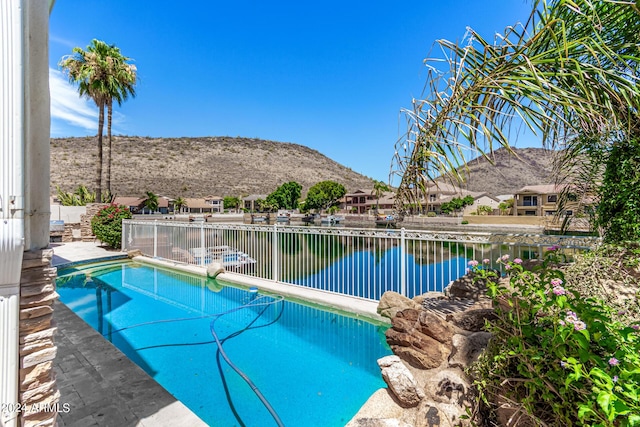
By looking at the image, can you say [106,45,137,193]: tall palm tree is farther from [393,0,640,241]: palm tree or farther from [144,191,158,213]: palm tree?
[144,191,158,213]: palm tree

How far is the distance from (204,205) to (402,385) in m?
52.0

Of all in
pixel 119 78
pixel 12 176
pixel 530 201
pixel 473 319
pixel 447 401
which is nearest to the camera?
pixel 12 176

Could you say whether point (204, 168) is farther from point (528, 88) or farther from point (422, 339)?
point (528, 88)

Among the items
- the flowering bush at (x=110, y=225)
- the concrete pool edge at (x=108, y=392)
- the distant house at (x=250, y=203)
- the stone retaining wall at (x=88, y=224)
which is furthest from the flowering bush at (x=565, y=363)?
the distant house at (x=250, y=203)

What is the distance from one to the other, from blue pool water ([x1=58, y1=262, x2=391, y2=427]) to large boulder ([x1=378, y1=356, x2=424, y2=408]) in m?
0.56

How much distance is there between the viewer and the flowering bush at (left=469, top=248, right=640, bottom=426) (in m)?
1.27

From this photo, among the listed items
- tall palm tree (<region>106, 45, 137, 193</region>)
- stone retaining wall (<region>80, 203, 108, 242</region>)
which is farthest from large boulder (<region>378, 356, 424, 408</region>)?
tall palm tree (<region>106, 45, 137, 193</region>)

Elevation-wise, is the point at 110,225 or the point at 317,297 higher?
the point at 110,225

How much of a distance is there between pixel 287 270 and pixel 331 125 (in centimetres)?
3282

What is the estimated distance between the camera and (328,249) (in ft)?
19.3

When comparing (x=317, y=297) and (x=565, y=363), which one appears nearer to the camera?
(x=565, y=363)

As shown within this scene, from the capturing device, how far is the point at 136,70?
16.2m

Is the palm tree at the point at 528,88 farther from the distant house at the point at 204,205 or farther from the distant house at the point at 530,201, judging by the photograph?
the distant house at the point at 204,205

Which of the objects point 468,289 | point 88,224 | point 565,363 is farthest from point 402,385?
point 88,224
